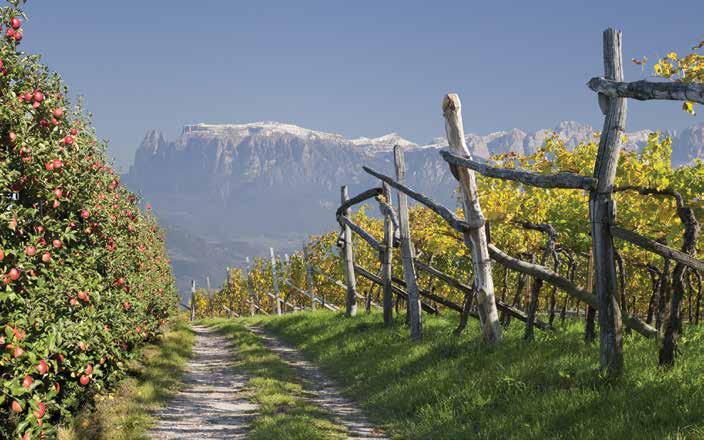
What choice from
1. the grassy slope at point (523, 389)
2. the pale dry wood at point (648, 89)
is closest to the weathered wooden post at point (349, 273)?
the grassy slope at point (523, 389)

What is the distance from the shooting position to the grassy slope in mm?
6129

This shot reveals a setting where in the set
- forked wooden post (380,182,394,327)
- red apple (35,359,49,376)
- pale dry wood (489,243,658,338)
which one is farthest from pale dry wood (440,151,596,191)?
forked wooden post (380,182,394,327)

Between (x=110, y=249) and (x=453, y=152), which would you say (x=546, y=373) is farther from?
(x=110, y=249)

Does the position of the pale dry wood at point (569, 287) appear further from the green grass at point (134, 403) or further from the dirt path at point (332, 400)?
the green grass at point (134, 403)

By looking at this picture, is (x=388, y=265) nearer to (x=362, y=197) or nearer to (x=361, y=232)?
(x=361, y=232)

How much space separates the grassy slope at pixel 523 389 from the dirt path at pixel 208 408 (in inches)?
86.0

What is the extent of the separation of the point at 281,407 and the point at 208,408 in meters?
1.52

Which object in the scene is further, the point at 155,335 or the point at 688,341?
the point at 155,335

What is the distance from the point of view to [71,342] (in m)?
7.01

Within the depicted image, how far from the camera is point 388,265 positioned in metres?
17.2

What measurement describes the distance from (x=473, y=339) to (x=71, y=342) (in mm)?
7325

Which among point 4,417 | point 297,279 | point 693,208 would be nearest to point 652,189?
point 693,208

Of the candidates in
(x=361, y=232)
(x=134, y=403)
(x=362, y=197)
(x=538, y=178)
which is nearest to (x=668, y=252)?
(x=538, y=178)

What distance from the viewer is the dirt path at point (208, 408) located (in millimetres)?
8953
